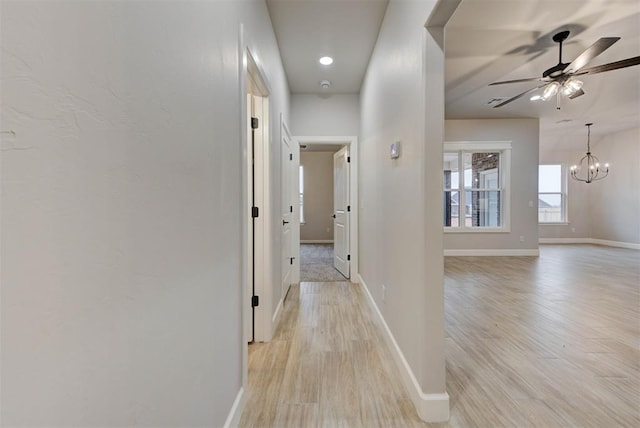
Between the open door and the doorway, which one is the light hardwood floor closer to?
the doorway

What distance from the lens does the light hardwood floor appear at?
1525mm

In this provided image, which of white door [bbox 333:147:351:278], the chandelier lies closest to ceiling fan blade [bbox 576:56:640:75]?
white door [bbox 333:147:351:278]

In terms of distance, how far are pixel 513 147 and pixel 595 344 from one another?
491 centimetres

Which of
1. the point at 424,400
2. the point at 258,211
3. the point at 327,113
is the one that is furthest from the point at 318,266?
the point at 424,400

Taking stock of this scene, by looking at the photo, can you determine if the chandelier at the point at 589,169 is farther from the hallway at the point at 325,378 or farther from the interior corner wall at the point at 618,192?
the hallway at the point at 325,378

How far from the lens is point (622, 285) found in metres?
3.87

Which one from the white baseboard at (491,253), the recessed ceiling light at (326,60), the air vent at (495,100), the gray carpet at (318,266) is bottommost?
the gray carpet at (318,266)

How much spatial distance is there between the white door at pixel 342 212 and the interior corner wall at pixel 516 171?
2.94 m

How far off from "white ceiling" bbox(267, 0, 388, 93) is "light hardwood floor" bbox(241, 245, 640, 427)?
276cm

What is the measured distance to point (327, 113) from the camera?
4000mm

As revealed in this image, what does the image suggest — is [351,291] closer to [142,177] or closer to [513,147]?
[142,177]

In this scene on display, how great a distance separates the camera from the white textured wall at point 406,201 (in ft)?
4.84

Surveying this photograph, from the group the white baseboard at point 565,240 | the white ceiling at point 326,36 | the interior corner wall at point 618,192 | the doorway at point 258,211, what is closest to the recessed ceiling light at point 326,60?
the white ceiling at point 326,36

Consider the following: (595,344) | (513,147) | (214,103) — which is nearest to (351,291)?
(595,344)
